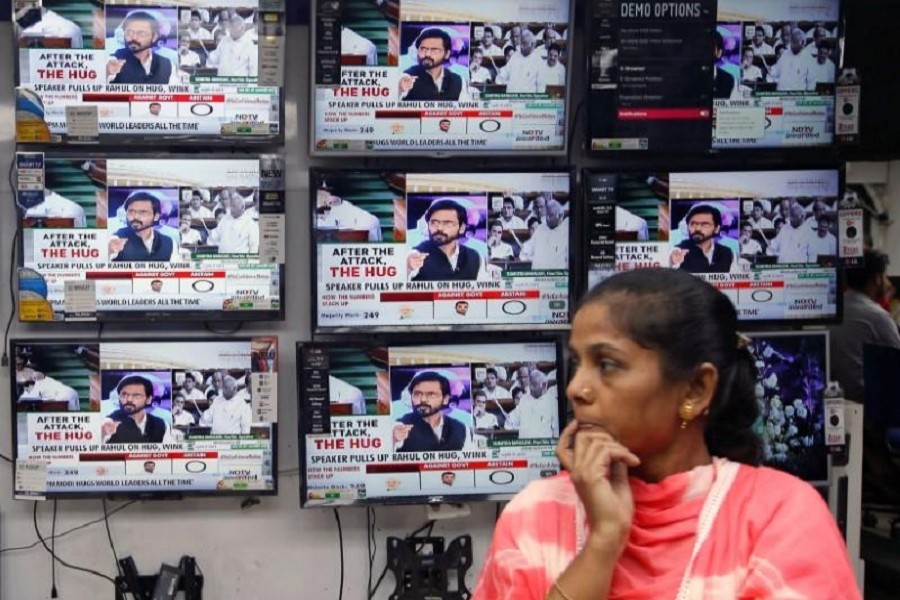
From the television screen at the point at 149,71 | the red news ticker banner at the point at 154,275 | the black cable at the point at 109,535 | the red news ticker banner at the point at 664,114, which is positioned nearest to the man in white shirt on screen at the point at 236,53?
the television screen at the point at 149,71

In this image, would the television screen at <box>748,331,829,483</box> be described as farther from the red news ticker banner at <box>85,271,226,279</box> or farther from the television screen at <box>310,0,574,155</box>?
the red news ticker banner at <box>85,271,226,279</box>

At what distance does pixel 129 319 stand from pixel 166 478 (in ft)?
1.58

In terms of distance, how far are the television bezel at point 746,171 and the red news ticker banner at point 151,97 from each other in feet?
3.69

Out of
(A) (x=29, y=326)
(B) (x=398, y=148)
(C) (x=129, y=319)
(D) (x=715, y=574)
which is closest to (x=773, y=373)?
(B) (x=398, y=148)

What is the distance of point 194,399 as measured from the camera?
299 centimetres

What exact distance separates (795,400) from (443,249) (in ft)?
4.01

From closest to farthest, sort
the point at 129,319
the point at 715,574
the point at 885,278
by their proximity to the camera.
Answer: the point at 715,574 < the point at 129,319 < the point at 885,278

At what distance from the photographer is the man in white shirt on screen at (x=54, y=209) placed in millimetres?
2920

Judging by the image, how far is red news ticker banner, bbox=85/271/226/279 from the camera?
116 inches

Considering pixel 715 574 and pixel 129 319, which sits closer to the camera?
pixel 715 574

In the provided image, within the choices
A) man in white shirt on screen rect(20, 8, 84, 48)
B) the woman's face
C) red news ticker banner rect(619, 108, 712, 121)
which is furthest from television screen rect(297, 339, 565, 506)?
the woman's face

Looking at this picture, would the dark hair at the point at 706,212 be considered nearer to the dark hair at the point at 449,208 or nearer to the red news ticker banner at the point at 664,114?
the red news ticker banner at the point at 664,114

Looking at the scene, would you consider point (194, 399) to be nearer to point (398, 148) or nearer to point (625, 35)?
point (398, 148)

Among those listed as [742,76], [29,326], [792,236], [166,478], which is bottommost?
[166,478]
